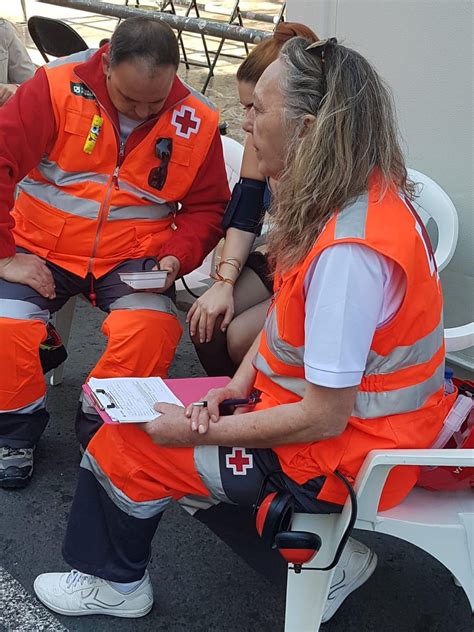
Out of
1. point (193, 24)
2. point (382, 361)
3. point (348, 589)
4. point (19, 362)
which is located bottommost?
point (348, 589)

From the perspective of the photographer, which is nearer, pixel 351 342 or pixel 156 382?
pixel 351 342

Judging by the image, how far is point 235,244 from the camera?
3.05 meters

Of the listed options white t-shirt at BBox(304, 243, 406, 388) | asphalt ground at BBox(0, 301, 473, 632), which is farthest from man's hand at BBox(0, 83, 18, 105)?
white t-shirt at BBox(304, 243, 406, 388)

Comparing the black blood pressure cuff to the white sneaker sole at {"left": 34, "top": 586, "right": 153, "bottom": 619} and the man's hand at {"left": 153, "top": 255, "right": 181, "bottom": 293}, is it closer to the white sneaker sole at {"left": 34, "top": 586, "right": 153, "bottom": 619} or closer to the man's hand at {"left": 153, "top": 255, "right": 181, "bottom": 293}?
the man's hand at {"left": 153, "top": 255, "right": 181, "bottom": 293}

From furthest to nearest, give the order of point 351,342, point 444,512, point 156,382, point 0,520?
point 0,520
point 156,382
point 444,512
point 351,342

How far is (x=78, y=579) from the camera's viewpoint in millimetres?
2395

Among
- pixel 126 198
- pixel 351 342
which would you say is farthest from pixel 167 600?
pixel 126 198

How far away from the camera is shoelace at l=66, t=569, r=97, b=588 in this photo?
2.37m

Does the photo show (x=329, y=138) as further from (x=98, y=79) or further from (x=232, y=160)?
(x=232, y=160)

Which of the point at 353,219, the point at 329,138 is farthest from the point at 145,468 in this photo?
the point at 329,138

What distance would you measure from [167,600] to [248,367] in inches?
28.7

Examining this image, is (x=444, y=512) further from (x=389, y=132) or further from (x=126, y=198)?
(x=126, y=198)

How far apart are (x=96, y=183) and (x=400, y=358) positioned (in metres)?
1.47

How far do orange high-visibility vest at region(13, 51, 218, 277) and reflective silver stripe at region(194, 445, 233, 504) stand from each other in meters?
1.14
